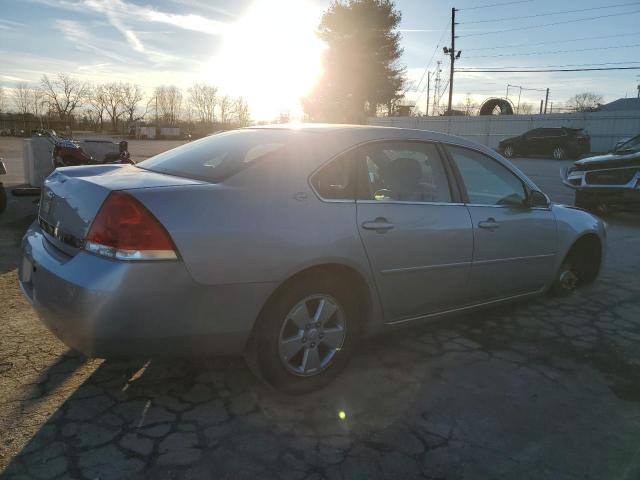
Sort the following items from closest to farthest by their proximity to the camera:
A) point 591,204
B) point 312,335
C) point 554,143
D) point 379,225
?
point 312,335, point 379,225, point 591,204, point 554,143

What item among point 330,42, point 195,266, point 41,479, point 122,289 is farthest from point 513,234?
point 330,42

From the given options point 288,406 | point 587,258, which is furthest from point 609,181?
point 288,406

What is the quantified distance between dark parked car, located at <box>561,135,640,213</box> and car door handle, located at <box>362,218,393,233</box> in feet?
24.1

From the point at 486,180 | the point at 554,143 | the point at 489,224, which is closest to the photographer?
the point at 489,224

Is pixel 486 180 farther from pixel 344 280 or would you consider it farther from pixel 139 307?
pixel 139 307

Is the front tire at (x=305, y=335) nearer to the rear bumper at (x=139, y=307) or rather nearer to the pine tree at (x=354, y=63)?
the rear bumper at (x=139, y=307)

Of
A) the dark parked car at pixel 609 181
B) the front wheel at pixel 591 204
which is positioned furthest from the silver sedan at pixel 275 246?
the front wheel at pixel 591 204

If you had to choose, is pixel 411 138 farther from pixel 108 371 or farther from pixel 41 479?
pixel 41 479

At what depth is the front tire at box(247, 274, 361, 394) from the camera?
2609 mm

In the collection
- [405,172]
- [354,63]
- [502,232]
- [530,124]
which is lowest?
[502,232]

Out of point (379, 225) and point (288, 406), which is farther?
point (379, 225)

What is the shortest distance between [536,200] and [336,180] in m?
1.98

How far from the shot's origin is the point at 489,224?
356 cm

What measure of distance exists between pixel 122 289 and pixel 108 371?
1054 millimetres
